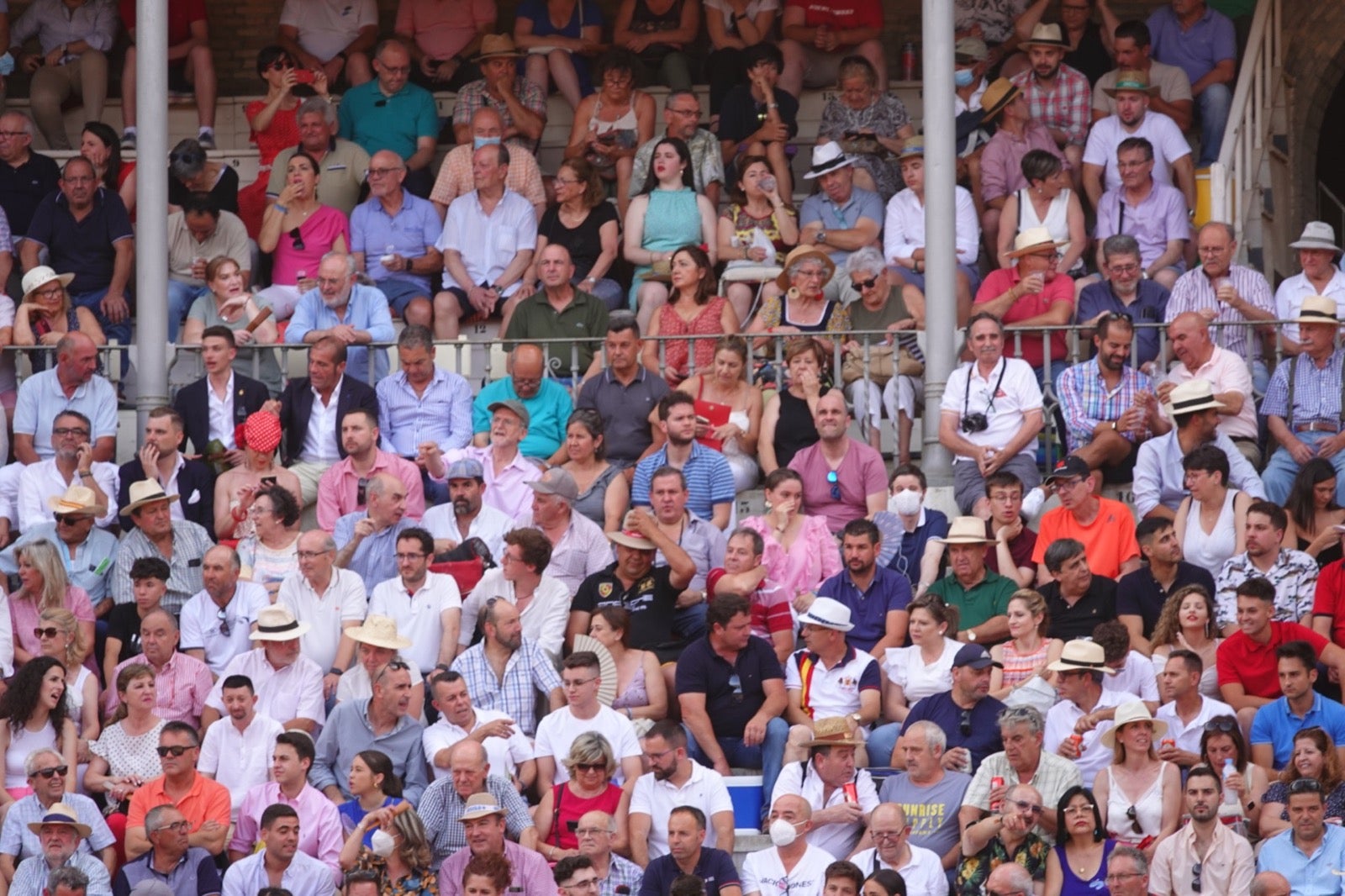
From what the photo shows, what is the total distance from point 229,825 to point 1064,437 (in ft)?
15.5

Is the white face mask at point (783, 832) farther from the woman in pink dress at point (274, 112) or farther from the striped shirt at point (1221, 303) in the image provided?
the woman in pink dress at point (274, 112)

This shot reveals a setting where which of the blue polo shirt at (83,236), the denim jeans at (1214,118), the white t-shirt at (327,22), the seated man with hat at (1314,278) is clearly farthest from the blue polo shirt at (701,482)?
the white t-shirt at (327,22)

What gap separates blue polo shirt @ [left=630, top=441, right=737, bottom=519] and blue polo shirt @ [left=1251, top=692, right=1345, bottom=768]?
10.0 feet

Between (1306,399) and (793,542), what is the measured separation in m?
2.74

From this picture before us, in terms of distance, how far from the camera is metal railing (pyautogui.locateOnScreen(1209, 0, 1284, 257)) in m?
16.4

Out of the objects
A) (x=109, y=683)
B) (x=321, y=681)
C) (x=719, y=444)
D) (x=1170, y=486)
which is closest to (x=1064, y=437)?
(x=1170, y=486)

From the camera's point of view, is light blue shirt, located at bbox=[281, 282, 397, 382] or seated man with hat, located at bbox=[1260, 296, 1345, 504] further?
light blue shirt, located at bbox=[281, 282, 397, 382]

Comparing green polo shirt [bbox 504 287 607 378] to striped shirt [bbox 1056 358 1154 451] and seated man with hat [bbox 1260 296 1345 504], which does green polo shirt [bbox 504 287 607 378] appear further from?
seated man with hat [bbox 1260 296 1345 504]

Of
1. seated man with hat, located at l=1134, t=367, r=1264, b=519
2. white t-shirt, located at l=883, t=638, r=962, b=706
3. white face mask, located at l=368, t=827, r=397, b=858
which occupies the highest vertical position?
seated man with hat, located at l=1134, t=367, r=1264, b=519

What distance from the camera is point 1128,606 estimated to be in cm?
1324

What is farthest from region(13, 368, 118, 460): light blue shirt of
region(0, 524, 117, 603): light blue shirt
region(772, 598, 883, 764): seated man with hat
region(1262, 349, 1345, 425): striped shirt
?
region(1262, 349, 1345, 425): striped shirt

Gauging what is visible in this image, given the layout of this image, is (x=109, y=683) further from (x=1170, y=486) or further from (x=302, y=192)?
(x=1170, y=486)

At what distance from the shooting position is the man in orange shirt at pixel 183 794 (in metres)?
12.7

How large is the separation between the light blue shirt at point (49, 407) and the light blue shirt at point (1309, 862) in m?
6.45
